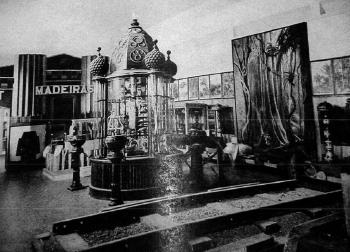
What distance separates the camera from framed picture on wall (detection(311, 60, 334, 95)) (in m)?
2.02

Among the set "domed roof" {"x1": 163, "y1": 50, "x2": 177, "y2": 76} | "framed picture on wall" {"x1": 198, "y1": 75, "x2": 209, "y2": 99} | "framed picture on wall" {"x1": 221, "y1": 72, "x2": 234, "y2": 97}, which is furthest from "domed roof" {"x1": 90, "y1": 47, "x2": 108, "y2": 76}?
"framed picture on wall" {"x1": 221, "y1": 72, "x2": 234, "y2": 97}

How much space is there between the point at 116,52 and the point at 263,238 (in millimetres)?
2132

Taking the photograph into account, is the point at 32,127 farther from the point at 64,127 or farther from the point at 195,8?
the point at 195,8

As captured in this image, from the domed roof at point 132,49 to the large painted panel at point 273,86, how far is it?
3.53 feet

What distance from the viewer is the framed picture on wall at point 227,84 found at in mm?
2753

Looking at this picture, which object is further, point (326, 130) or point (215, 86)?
point (215, 86)

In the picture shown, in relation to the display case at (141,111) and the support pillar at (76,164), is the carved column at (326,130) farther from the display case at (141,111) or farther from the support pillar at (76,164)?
the support pillar at (76,164)

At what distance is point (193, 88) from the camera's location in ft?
9.14

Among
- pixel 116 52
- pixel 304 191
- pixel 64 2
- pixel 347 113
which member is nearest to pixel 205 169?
pixel 304 191

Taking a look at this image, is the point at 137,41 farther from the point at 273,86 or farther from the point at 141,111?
the point at 273,86

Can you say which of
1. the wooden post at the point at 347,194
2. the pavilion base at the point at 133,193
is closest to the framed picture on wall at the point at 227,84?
the pavilion base at the point at 133,193

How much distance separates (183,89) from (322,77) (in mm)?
1594

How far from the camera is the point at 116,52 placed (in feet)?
7.45

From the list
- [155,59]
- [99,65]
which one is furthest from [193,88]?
[99,65]
